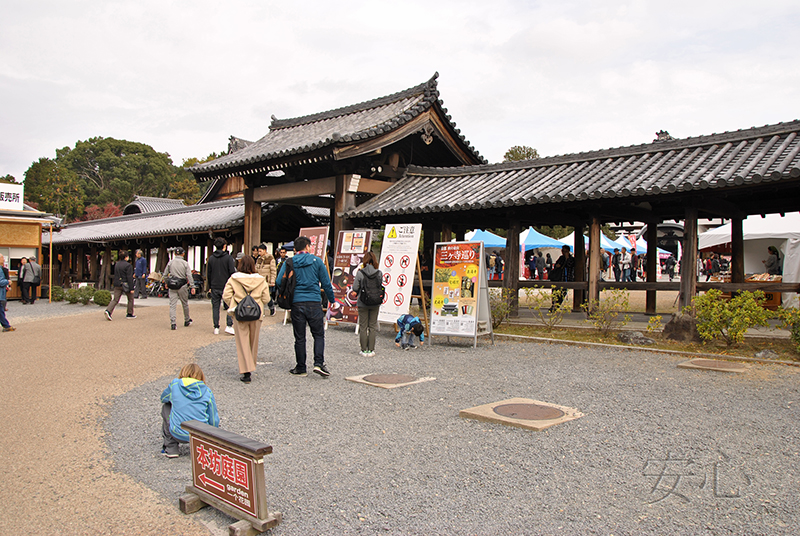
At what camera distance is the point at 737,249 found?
11430 mm

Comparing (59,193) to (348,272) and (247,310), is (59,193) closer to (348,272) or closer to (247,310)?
(348,272)

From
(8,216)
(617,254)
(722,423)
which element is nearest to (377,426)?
(722,423)

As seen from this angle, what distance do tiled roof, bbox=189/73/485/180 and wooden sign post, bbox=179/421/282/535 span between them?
32.5 feet

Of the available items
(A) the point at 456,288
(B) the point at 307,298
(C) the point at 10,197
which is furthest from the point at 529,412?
(C) the point at 10,197

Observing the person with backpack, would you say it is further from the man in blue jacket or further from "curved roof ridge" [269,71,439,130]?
"curved roof ridge" [269,71,439,130]

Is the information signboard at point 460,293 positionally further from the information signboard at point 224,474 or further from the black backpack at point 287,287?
the information signboard at point 224,474

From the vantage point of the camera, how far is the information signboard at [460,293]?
9.59m

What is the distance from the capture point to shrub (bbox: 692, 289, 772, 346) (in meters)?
8.16

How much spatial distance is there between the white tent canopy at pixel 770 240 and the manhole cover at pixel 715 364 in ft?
21.3

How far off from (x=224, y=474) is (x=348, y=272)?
856 centimetres

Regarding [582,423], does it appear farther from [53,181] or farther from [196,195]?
[53,181]

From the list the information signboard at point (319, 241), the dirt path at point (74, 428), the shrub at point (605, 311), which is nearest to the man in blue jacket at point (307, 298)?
the dirt path at point (74, 428)

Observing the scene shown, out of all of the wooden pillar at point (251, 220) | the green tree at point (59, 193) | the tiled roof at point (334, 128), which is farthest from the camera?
the green tree at point (59, 193)

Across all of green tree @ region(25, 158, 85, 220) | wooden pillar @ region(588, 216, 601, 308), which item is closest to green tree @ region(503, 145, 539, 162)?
wooden pillar @ region(588, 216, 601, 308)
